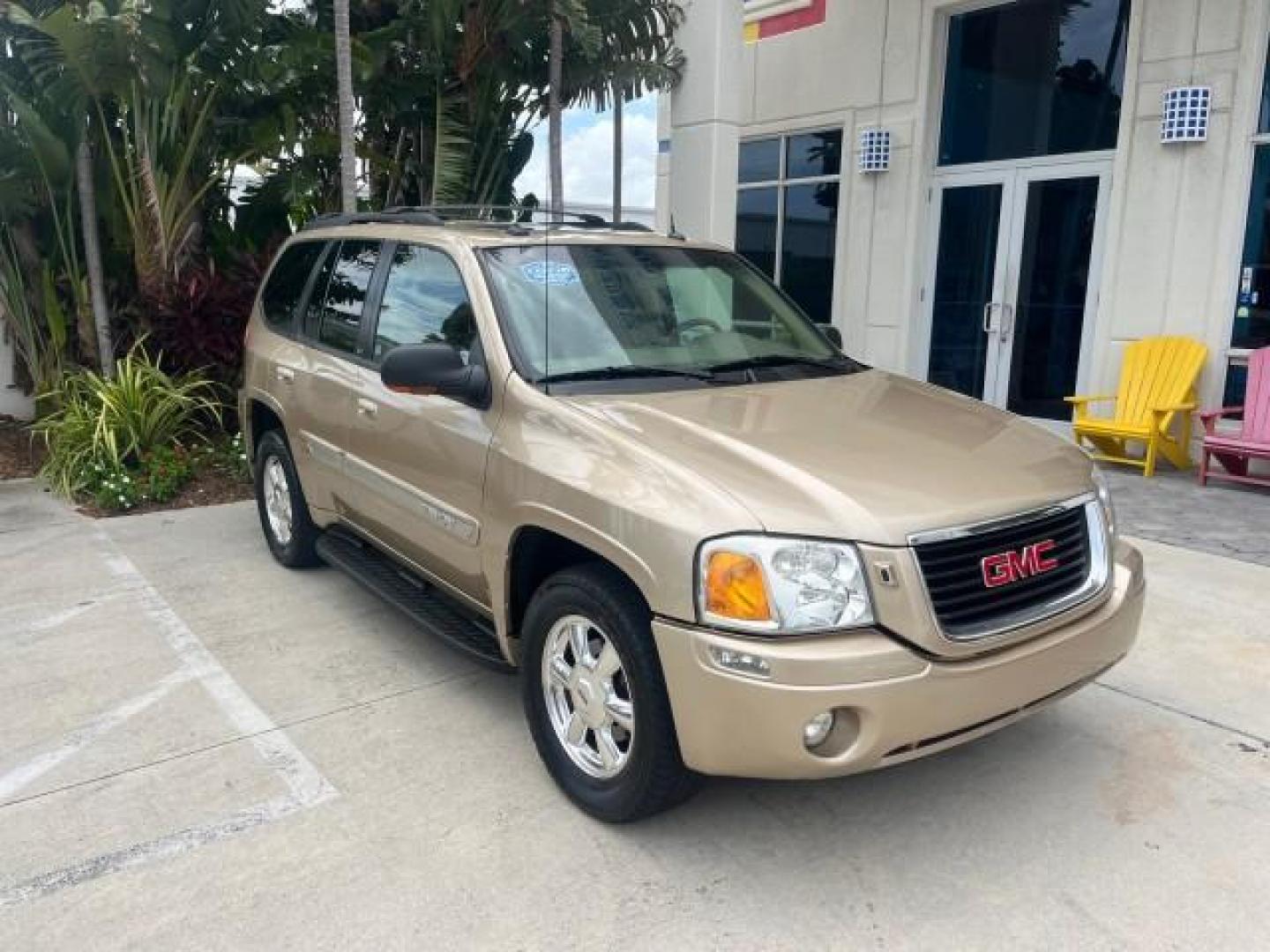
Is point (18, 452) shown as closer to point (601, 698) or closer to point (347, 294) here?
point (347, 294)

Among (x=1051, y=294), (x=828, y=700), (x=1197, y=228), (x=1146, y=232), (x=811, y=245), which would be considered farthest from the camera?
(x=811, y=245)

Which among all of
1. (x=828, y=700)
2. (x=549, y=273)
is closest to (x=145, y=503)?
(x=549, y=273)

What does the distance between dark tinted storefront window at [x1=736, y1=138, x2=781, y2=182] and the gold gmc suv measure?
25.7 ft

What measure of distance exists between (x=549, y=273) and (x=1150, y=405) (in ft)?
20.5

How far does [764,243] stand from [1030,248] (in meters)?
3.63

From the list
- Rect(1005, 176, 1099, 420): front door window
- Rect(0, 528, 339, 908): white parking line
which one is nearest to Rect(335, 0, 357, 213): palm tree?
Rect(0, 528, 339, 908): white parking line

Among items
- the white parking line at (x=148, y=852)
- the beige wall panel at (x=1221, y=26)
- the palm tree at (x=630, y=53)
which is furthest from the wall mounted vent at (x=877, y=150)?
the white parking line at (x=148, y=852)

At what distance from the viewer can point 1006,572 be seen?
9.35 feet

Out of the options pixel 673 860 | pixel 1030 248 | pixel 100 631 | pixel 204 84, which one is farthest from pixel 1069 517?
pixel 204 84

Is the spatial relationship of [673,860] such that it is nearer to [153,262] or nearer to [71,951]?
[71,951]

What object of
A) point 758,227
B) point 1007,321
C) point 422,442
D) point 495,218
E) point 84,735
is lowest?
point 84,735

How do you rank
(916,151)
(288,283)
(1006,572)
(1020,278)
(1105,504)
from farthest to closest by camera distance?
(916,151) < (1020,278) < (288,283) < (1105,504) < (1006,572)

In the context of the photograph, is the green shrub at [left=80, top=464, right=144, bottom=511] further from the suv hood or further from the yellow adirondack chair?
the yellow adirondack chair

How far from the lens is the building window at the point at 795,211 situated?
1142 centimetres
